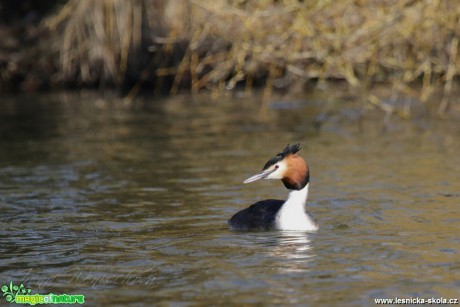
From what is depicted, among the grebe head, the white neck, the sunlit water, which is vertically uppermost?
the grebe head

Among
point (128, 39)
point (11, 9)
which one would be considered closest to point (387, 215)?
point (128, 39)

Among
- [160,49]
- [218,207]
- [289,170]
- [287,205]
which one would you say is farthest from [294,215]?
[160,49]

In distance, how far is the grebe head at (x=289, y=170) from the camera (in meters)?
9.50

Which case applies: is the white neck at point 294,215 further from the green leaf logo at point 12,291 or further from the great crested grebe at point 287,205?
the green leaf logo at point 12,291

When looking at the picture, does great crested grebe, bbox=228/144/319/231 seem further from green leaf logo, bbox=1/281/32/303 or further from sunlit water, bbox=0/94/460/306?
green leaf logo, bbox=1/281/32/303

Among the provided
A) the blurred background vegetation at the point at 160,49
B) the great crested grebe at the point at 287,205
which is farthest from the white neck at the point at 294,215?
the blurred background vegetation at the point at 160,49

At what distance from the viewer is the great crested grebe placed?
30.9ft

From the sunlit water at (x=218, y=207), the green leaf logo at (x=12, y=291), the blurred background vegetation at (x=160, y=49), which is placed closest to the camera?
the green leaf logo at (x=12, y=291)

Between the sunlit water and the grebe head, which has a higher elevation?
the grebe head

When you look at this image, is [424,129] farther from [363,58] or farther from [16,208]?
[16,208]

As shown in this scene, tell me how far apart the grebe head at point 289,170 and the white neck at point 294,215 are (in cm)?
9

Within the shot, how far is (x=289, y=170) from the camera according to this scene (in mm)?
9555

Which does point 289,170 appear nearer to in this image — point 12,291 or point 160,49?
point 12,291

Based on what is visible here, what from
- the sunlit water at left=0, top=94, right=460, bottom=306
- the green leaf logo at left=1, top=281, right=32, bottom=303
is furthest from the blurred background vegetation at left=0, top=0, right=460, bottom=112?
the green leaf logo at left=1, top=281, right=32, bottom=303
